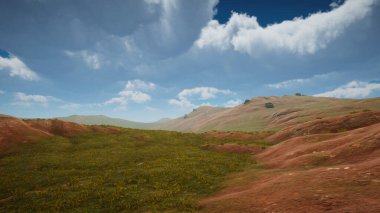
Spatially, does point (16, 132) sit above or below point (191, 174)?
above

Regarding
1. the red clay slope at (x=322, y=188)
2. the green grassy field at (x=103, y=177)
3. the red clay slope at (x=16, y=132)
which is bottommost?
the green grassy field at (x=103, y=177)

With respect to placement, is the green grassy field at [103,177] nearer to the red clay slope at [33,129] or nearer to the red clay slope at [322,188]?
the red clay slope at [33,129]

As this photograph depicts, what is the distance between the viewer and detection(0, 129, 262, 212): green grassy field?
1769cm

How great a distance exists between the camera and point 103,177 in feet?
80.8

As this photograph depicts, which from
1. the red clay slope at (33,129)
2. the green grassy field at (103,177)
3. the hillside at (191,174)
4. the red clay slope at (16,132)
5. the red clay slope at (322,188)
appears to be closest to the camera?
the red clay slope at (322,188)

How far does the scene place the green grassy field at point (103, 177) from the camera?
696 inches

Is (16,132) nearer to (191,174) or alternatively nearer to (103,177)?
(103,177)

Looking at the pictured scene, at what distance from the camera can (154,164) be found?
28750 mm

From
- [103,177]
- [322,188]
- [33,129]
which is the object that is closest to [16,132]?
[33,129]

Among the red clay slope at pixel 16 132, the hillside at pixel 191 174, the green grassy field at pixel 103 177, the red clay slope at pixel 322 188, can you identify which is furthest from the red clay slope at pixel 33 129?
the red clay slope at pixel 322 188

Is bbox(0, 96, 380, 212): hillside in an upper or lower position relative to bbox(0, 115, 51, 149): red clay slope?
lower

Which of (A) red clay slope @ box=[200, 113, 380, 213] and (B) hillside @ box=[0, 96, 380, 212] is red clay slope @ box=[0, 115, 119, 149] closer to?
(B) hillside @ box=[0, 96, 380, 212]

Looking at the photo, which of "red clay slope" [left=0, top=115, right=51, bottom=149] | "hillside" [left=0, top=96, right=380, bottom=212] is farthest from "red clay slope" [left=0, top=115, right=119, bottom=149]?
"hillside" [left=0, top=96, right=380, bottom=212]

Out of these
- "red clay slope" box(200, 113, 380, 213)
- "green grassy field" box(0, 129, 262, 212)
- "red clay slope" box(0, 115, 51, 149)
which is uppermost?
"red clay slope" box(0, 115, 51, 149)
